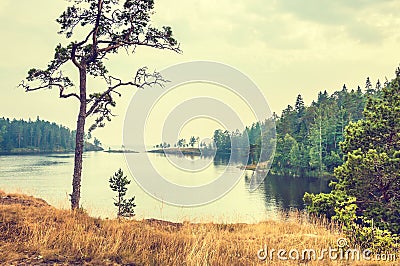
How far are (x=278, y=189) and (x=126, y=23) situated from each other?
4062cm

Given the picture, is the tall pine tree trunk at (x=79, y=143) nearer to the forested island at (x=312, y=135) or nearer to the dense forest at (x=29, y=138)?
the forested island at (x=312, y=135)

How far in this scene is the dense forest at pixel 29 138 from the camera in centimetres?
13589

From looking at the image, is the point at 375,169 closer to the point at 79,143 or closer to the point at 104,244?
the point at 79,143

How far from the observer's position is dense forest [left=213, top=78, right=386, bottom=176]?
70.1 m

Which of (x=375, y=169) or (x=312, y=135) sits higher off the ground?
(x=312, y=135)

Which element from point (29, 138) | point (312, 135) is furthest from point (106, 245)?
point (29, 138)

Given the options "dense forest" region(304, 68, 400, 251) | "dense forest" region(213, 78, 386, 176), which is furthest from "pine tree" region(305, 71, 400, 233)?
"dense forest" region(213, 78, 386, 176)

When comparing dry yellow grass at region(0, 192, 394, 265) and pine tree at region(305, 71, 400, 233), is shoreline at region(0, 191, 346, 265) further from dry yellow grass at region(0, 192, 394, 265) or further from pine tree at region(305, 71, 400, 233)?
pine tree at region(305, 71, 400, 233)

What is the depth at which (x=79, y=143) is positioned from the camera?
12.3 m

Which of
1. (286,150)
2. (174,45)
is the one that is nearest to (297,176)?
(286,150)

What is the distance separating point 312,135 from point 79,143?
6850 cm

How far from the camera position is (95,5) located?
1312 cm

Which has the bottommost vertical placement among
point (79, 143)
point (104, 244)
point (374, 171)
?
point (104, 244)

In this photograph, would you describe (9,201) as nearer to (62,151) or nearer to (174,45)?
(174,45)
